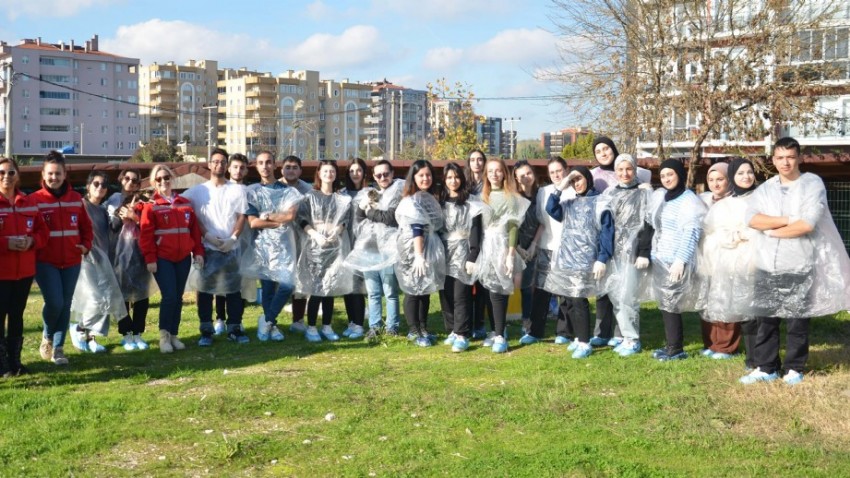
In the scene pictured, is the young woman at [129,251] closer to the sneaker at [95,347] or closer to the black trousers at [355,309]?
the sneaker at [95,347]

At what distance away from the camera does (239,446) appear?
15.3ft

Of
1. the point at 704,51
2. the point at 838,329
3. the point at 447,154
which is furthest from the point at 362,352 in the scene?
the point at 447,154

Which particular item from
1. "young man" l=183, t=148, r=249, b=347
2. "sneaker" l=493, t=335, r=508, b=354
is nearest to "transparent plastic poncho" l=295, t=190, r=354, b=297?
"young man" l=183, t=148, r=249, b=347

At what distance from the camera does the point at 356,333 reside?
26.1 ft

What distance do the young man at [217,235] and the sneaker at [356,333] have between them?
1095 millimetres

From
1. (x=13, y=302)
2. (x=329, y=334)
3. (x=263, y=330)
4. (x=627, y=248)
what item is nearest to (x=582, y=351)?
(x=627, y=248)

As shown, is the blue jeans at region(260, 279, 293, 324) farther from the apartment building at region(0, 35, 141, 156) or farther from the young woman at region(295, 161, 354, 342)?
the apartment building at region(0, 35, 141, 156)

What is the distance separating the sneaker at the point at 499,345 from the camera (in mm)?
7164

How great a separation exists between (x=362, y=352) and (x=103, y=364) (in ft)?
6.58

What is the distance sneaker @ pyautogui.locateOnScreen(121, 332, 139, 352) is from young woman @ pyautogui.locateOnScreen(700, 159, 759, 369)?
182 inches

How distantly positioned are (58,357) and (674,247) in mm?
4725

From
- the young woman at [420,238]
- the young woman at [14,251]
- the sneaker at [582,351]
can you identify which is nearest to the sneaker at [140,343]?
the young woman at [14,251]

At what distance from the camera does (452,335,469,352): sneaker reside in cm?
720

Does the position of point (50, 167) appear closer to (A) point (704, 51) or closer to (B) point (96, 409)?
(B) point (96, 409)
